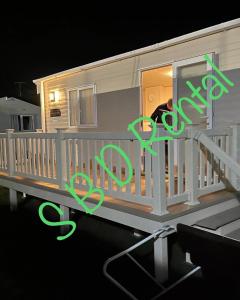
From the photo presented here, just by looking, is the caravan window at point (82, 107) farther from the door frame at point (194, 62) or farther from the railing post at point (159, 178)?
the railing post at point (159, 178)

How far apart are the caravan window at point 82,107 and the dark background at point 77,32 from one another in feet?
13.7

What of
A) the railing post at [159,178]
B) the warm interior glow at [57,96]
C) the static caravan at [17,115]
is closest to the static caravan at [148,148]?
the railing post at [159,178]

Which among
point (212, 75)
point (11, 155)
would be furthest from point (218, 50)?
point (11, 155)

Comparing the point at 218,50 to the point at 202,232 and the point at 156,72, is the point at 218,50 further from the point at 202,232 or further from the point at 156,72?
the point at 202,232

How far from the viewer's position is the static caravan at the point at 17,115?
20.2 m

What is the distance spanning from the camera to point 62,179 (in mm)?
4316

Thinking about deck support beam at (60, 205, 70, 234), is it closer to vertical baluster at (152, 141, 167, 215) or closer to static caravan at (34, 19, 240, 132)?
vertical baluster at (152, 141, 167, 215)

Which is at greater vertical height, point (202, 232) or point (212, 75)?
point (212, 75)

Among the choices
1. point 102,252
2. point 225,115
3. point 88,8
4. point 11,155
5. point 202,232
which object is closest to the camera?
point 202,232

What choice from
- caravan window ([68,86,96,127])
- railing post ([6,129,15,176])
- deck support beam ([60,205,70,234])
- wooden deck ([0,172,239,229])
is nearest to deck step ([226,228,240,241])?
wooden deck ([0,172,239,229])

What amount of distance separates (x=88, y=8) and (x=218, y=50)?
8.60 meters

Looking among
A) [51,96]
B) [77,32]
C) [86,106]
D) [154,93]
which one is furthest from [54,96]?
[77,32]

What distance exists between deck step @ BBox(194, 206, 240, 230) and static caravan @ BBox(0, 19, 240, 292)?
1 cm

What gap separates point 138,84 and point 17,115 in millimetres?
16700
